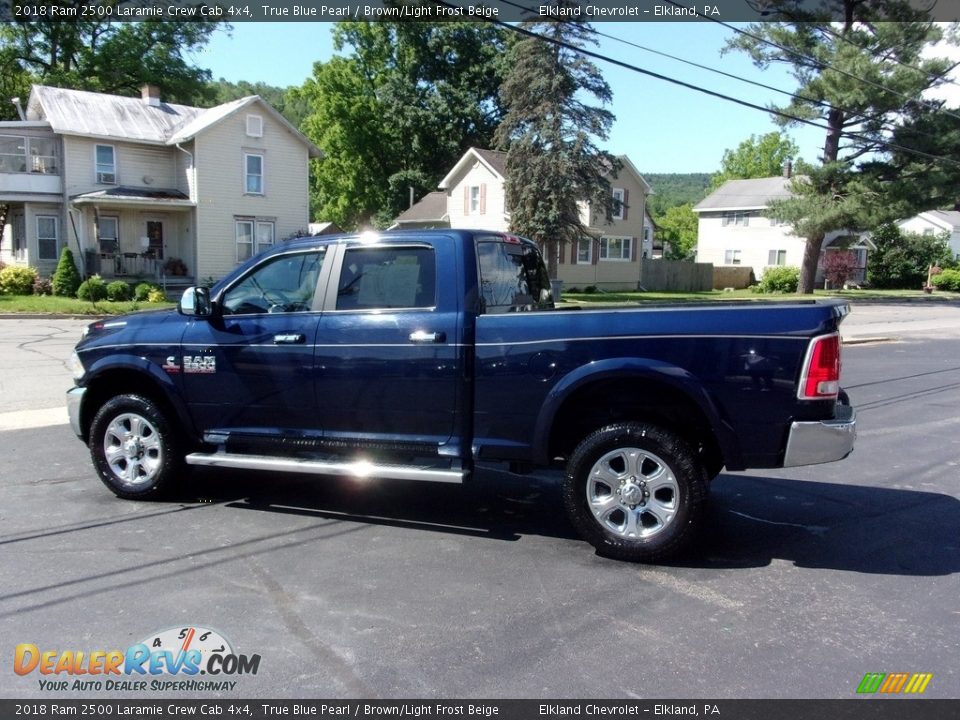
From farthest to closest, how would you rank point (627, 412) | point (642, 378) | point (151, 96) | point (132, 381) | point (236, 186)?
1. point (151, 96)
2. point (236, 186)
3. point (132, 381)
4. point (627, 412)
5. point (642, 378)

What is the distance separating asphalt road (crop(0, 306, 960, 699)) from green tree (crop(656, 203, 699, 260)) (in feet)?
253

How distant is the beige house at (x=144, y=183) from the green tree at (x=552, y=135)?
9714 mm

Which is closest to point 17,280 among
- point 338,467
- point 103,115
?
point 103,115

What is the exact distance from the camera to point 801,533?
18.4ft

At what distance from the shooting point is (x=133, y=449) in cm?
607

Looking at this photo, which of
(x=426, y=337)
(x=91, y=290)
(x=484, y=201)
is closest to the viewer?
(x=426, y=337)

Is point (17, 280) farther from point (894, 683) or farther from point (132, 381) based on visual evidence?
point (894, 683)

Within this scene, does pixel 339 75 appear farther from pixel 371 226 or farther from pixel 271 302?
pixel 271 302

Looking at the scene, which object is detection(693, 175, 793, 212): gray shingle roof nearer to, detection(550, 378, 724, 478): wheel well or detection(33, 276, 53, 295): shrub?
detection(33, 276, 53, 295): shrub

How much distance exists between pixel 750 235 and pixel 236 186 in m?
37.8

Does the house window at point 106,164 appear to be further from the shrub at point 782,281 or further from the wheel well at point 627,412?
the shrub at point 782,281

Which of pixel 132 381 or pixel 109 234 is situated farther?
pixel 109 234

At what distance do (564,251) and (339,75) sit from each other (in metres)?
24.4

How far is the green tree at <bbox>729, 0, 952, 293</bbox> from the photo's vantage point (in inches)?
1305
